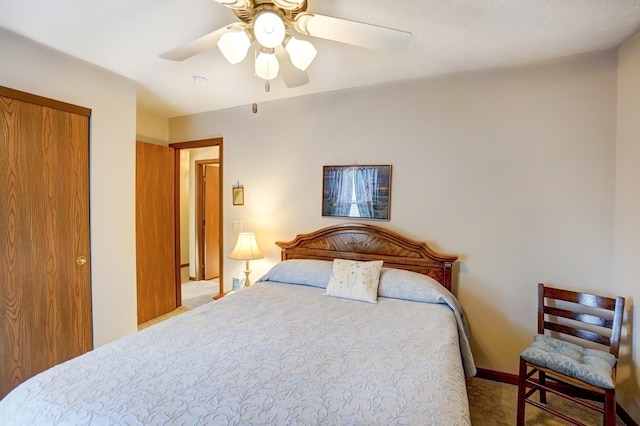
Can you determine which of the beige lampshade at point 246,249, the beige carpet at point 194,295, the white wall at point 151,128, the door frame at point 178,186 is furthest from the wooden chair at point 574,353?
the white wall at point 151,128

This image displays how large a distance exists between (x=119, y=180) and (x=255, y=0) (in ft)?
6.91

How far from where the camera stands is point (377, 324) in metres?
1.80

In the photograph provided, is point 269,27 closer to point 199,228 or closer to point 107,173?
point 107,173

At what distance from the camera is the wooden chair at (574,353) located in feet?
5.34

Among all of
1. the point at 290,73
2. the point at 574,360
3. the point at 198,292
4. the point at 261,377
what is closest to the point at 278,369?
the point at 261,377

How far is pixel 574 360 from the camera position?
1.75m

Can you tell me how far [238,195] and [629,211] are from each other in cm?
331

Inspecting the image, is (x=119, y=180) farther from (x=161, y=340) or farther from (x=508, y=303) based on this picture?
(x=508, y=303)

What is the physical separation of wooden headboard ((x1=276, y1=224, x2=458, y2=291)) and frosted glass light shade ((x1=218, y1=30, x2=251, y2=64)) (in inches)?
68.3

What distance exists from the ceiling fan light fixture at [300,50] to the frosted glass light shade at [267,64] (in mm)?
159

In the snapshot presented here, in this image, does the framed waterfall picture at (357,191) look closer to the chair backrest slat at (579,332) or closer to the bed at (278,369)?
the bed at (278,369)

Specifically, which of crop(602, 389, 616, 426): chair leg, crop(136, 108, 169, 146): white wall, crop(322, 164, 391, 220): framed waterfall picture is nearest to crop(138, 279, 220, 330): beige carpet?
crop(136, 108, 169, 146): white wall

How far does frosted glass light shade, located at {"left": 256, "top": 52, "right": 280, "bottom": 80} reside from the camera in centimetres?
164

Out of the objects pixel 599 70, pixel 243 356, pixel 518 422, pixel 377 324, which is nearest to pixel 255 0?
pixel 243 356
